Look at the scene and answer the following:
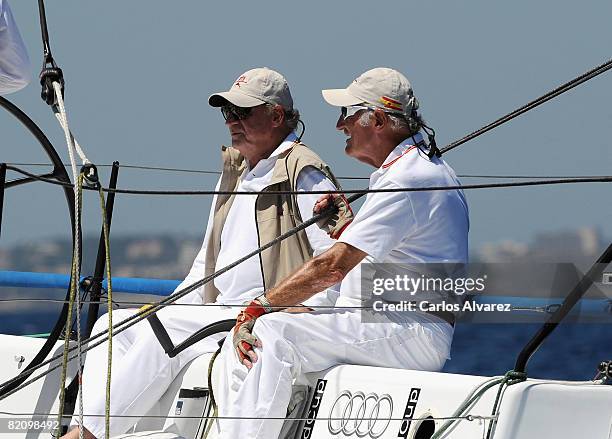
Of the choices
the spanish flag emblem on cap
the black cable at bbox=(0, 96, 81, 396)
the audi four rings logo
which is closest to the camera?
the audi four rings logo

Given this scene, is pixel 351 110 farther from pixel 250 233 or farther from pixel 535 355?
pixel 535 355

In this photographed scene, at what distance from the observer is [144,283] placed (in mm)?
5418

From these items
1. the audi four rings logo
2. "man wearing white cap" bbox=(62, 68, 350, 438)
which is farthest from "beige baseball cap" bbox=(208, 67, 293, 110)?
the audi four rings logo

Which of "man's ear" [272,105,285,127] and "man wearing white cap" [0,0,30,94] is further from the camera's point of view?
"man's ear" [272,105,285,127]

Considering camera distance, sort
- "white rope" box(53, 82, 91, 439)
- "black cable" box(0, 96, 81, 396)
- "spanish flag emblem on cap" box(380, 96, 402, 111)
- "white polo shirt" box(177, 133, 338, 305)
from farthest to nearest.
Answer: "black cable" box(0, 96, 81, 396), "white polo shirt" box(177, 133, 338, 305), "spanish flag emblem on cap" box(380, 96, 402, 111), "white rope" box(53, 82, 91, 439)

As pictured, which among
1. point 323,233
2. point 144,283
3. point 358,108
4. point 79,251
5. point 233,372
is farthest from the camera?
point 144,283

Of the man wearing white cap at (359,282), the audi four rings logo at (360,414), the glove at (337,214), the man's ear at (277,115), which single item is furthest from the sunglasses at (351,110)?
the audi four rings logo at (360,414)

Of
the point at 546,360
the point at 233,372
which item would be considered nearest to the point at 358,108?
the point at 233,372

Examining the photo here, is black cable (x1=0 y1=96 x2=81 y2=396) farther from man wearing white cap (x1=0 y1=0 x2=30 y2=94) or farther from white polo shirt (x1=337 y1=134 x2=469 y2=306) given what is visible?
white polo shirt (x1=337 y1=134 x2=469 y2=306)

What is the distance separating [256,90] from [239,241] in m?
0.48

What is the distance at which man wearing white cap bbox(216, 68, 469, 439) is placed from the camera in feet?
11.2

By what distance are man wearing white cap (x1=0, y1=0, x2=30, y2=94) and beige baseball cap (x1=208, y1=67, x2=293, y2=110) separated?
0.69 meters

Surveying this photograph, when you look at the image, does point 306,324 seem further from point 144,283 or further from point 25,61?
point 144,283

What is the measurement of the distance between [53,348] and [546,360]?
17.9 meters
